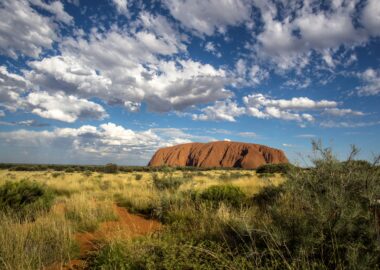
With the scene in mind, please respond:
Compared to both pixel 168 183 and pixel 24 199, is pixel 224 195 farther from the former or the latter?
pixel 24 199

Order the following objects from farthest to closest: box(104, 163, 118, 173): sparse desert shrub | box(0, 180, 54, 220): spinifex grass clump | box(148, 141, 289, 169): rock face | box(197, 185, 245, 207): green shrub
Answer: box(148, 141, 289, 169): rock face, box(104, 163, 118, 173): sparse desert shrub, box(197, 185, 245, 207): green shrub, box(0, 180, 54, 220): spinifex grass clump

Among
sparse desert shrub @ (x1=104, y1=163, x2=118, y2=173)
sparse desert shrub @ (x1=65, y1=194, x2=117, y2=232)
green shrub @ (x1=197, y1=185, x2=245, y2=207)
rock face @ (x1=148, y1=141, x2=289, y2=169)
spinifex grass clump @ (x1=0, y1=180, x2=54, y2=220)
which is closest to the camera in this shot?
sparse desert shrub @ (x1=65, y1=194, x2=117, y2=232)

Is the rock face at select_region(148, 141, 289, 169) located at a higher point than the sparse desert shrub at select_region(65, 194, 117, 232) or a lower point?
higher

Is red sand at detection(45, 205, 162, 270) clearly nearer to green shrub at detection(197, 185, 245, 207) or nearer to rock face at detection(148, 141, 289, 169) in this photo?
green shrub at detection(197, 185, 245, 207)

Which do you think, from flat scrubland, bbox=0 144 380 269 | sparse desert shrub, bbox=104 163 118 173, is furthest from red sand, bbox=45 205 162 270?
sparse desert shrub, bbox=104 163 118 173

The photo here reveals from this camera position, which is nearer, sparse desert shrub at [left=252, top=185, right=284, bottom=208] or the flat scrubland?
the flat scrubland

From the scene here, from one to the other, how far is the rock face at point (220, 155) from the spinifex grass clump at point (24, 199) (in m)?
95.9

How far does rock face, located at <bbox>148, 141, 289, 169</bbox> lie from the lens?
108425mm

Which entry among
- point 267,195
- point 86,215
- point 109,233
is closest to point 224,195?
point 267,195

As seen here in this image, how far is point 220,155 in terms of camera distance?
4724 inches

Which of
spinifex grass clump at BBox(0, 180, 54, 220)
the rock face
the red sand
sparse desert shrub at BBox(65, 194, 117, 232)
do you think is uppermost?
the rock face

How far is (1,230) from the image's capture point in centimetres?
529

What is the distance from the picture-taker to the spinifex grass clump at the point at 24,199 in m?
7.91

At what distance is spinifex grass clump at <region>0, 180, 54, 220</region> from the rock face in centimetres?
9594
